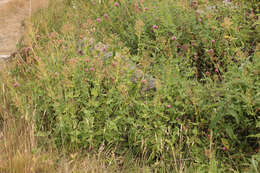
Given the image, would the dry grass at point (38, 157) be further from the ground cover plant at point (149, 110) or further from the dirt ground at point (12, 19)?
the dirt ground at point (12, 19)

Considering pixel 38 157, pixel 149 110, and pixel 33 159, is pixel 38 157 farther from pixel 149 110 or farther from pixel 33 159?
pixel 149 110

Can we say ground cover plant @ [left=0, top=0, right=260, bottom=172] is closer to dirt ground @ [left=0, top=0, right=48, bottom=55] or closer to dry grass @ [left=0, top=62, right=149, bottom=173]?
dry grass @ [left=0, top=62, right=149, bottom=173]

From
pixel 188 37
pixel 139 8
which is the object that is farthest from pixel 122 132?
pixel 139 8

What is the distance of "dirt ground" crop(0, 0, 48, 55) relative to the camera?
19.9 ft

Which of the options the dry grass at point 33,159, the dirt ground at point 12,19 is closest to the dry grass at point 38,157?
the dry grass at point 33,159

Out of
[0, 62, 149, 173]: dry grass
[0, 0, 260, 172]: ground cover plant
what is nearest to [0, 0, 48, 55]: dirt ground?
[0, 0, 260, 172]: ground cover plant

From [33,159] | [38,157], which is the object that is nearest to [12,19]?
[38,157]

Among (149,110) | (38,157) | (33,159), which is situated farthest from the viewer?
(149,110)

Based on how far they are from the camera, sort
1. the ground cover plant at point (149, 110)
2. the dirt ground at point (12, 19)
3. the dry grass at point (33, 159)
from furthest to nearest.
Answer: the dirt ground at point (12, 19) < the ground cover plant at point (149, 110) < the dry grass at point (33, 159)

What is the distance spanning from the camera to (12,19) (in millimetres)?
7344

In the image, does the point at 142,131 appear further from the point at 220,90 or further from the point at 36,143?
the point at 36,143

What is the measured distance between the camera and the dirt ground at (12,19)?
6.06 m

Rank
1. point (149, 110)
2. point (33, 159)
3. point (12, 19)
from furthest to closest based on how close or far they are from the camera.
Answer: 1. point (12, 19)
2. point (149, 110)
3. point (33, 159)

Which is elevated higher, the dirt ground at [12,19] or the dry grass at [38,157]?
the dirt ground at [12,19]
